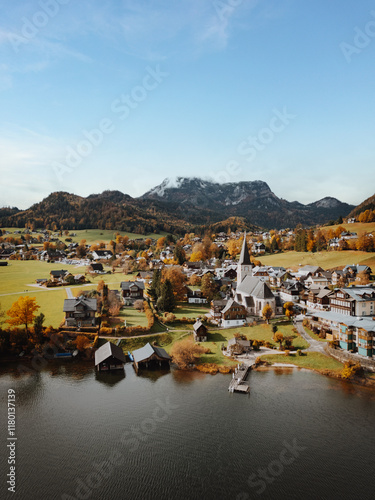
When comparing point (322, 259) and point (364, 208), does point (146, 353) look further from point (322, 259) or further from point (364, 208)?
point (364, 208)

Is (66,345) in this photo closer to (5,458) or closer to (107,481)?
(5,458)

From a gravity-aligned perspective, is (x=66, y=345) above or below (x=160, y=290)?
below

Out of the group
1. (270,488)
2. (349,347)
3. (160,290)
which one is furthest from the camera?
(160,290)

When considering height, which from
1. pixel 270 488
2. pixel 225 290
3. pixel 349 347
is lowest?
pixel 270 488

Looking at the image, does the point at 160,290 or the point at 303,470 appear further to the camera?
the point at 160,290

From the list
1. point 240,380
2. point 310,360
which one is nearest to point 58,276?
point 240,380

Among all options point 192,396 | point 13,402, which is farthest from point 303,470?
point 13,402

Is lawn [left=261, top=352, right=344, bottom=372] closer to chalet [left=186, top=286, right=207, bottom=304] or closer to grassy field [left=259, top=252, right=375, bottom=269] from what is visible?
chalet [left=186, top=286, right=207, bottom=304]

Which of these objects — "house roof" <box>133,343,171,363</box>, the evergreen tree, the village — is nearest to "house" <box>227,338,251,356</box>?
the village
